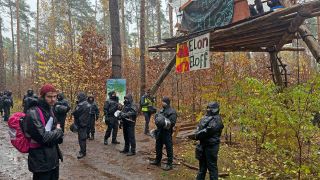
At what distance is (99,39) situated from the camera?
1856cm

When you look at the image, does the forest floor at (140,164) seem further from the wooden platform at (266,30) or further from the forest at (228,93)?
the wooden platform at (266,30)

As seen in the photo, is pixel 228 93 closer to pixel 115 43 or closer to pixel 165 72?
pixel 165 72

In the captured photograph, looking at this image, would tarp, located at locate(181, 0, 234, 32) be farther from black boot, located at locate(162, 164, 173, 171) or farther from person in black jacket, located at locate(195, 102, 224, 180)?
black boot, located at locate(162, 164, 173, 171)

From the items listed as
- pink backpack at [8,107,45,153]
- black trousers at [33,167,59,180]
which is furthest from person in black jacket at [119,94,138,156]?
pink backpack at [8,107,45,153]

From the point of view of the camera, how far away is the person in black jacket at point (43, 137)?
414cm

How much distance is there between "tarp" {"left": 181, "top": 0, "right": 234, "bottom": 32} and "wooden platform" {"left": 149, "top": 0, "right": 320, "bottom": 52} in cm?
50

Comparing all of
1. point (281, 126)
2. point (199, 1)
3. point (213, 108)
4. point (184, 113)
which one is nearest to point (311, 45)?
point (281, 126)

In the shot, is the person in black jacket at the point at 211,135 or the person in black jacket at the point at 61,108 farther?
the person in black jacket at the point at 61,108

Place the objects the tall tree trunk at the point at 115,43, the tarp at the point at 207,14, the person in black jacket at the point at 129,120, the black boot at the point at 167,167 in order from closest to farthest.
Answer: the black boot at the point at 167,167
the tarp at the point at 207,14
the person in black jacket at the point at 129,120
the tall tree trunk at the point at 115,43

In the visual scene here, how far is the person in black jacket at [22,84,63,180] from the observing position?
414 centimetres

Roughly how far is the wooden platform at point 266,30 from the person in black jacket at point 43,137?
4.78 metres

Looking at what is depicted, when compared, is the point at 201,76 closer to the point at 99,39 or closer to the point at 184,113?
the point at 184,113

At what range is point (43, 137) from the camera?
416cm

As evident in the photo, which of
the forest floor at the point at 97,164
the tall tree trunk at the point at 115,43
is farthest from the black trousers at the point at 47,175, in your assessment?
the tall tree trunk at the point at 115,43
